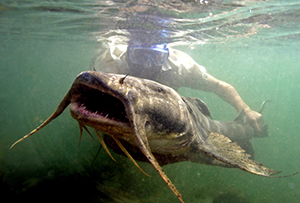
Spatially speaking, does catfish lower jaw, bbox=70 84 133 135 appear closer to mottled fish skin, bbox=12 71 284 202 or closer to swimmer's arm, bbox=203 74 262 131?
mottled fish skin, bbox=12 71 284 202

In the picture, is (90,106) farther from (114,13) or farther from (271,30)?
(271,30)

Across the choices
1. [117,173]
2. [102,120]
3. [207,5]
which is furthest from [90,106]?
[207,5]

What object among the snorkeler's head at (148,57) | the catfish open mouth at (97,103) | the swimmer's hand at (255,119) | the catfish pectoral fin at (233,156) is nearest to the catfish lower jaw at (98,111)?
the catfish open mouth at (97,103)

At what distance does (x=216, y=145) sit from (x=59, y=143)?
786 cm

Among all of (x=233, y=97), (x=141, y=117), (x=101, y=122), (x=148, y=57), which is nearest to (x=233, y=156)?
(x=141, y=117)

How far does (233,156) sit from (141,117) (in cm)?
170

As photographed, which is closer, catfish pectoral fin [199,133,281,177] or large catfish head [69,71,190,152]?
large catfish head [69,71,190,152]

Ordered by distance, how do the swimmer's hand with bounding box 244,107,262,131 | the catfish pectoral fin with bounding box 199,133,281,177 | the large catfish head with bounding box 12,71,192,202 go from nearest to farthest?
the large catfish head with bounding box 12,71,192,202
the catfish pectoral fin with bounding box 199,133,281,177
the swimmer's hand with bounding box 244,107,262,131

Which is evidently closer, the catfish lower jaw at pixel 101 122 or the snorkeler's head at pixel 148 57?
the catfish lower jaw at pixel 101 122

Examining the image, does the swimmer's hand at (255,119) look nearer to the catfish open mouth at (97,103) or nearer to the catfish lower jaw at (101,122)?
the catfish open mouth at (97,103)

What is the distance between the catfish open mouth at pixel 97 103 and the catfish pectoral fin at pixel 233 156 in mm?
1389

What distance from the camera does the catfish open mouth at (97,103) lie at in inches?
66.3

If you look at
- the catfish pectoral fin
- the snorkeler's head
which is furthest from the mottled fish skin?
the snorkeler's head

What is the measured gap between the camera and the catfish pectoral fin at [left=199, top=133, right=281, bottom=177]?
2.12m
